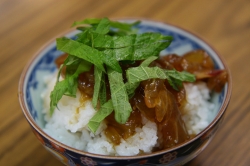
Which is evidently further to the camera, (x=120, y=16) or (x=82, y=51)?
(x=120, y=16)

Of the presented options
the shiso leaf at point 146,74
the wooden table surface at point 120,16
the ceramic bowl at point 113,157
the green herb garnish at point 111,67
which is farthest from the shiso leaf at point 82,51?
the wooden table surface at point 120,16

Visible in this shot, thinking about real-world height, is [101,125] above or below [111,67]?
below

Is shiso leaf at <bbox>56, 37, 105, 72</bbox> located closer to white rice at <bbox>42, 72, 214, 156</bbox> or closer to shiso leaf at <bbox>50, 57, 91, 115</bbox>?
shiso leaf at <bbox>50, 57, 91, 115</bbox>

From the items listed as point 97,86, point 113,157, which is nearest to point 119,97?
point 97,86

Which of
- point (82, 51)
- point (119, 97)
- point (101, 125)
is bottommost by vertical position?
point (101, 125)

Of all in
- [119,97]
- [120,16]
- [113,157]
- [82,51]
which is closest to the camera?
[113,157]

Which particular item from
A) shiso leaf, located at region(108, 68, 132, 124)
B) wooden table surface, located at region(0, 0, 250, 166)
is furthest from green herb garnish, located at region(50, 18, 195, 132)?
wooden table surface, located at region(0, 0, 250, 166)

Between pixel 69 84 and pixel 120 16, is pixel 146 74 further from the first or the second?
pixel 120 16

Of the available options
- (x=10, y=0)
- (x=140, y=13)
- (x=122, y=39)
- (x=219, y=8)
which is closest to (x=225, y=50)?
(x=219, y=8)

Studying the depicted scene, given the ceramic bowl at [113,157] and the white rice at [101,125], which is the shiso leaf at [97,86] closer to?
the white rice at [101,125]
